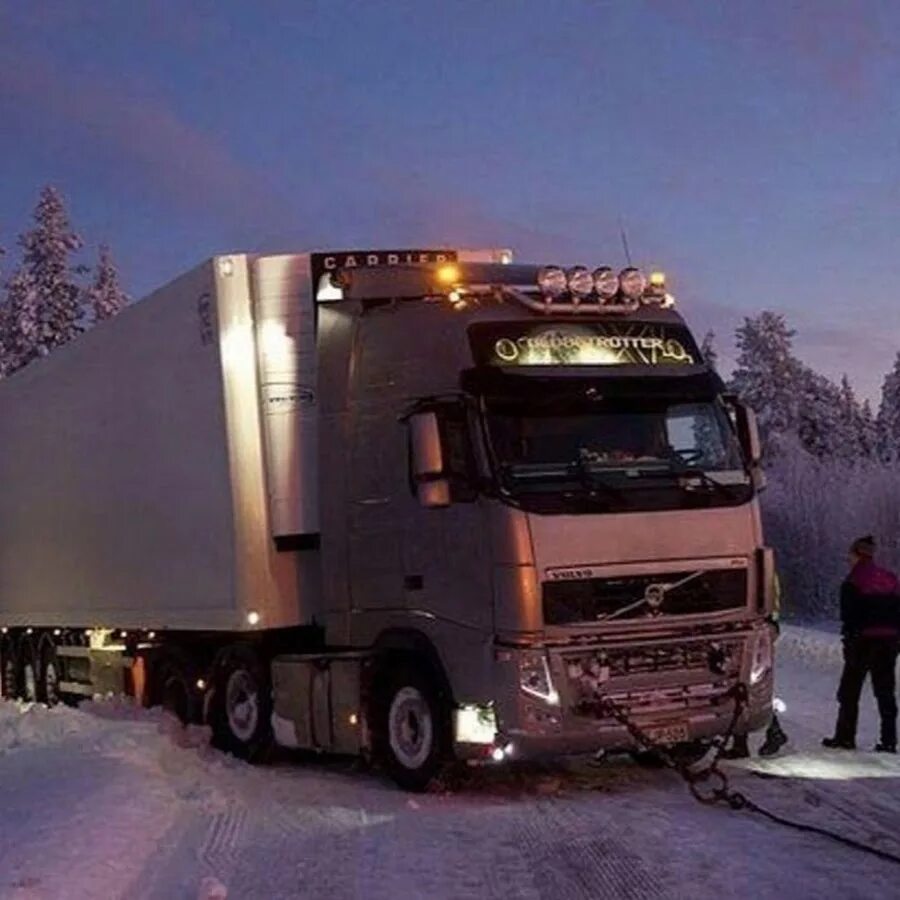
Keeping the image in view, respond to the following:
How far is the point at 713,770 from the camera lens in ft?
37.1

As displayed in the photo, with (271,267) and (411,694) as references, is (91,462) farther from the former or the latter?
(411,694)

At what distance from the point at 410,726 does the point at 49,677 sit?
9.55 m

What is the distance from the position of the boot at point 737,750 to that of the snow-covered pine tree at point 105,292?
146 ft

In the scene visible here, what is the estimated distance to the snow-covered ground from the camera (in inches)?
317

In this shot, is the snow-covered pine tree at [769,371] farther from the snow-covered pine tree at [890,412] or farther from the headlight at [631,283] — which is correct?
the headlight at [631,283]

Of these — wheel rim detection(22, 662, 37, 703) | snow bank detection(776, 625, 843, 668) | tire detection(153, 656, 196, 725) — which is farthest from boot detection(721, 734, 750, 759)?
snow bank detection(776, 625, 843, 668)

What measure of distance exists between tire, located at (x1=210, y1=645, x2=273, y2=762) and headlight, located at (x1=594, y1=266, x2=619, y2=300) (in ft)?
14.5

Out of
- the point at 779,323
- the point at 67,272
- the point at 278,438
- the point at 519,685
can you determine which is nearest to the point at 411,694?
the point at 519,685

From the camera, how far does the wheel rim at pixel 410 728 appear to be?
11.3 metres

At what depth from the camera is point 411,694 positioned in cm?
1155

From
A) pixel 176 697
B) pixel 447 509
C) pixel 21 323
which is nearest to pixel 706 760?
pixel 447 509

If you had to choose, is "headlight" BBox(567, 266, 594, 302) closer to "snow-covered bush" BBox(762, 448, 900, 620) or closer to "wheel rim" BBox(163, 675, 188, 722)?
"wheel rim" BBox(163, 675, 188, 722)

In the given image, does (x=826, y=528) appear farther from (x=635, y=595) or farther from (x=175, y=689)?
(x=635, y=595)

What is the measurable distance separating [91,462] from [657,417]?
25.1 ft
